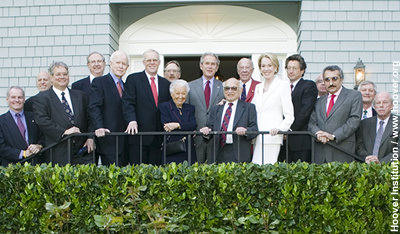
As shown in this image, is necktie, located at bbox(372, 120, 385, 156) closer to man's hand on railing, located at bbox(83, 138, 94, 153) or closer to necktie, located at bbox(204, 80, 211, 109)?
necktie, located at bbox(204, 80, 211, 109)

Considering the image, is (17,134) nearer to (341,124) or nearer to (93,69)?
(93,69)

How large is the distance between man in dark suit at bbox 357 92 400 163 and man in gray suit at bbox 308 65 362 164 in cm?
16

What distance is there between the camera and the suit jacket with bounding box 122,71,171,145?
6121mm

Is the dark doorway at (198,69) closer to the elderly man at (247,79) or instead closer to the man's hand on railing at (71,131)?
the elderly man at (247,79)

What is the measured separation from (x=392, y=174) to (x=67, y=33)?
6.68m

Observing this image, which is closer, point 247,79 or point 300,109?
point 300,109

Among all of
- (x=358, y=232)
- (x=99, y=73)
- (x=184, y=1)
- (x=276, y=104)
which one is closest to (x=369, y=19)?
(x=184, y=1)

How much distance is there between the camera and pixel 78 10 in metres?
9.66

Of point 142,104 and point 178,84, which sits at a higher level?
Answer: point 178,84

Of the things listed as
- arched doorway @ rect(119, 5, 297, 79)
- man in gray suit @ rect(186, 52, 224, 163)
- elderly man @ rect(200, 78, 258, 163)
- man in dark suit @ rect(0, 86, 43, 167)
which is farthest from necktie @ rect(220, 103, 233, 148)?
arched doorway @ rect(119, 5, 297, 79)

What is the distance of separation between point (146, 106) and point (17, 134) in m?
1.52

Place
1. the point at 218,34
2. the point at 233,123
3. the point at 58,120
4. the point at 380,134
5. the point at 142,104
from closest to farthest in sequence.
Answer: the point at 380,134 → the point at 233,123 → the point at 58,120 → the point at 142,104 → the point at 218,34

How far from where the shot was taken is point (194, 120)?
6.03m

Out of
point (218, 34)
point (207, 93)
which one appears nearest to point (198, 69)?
point (218, 34)
